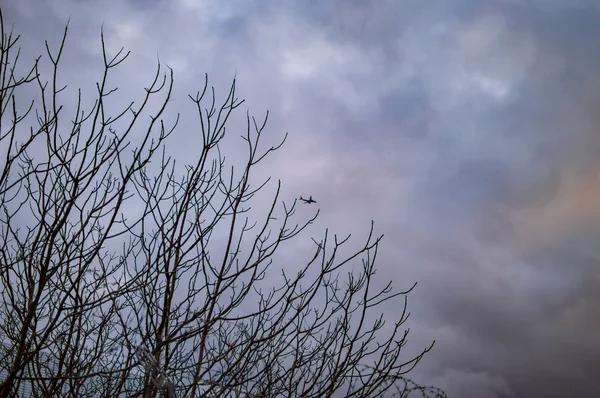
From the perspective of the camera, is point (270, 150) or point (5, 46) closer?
point (5, 46)

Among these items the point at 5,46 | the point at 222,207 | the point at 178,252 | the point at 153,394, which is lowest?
the point at 153,394

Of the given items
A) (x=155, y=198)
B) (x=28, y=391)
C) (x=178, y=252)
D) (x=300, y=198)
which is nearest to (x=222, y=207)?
(x=178, y=252)

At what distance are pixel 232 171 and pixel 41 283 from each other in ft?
5.30

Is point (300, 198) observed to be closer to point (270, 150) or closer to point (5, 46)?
point (270, 150)

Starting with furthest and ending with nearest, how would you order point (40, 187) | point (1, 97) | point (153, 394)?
point (153, 394) → point (40, 187) → point (1, 97)

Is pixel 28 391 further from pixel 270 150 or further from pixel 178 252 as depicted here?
pixel 270 150

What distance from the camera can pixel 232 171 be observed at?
342 centimetres

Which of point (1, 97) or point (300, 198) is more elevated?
point (300, 198)

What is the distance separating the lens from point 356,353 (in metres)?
3.24

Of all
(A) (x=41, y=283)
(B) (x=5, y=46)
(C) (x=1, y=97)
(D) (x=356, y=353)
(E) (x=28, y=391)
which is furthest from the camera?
(E) (x=28, y=391)

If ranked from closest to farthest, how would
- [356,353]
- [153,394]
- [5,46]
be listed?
[5,46], [153,394], [356,353]

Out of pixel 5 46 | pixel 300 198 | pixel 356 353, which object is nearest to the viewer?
pixel 5 46

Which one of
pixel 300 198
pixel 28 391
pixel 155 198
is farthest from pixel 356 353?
pixel 28 391

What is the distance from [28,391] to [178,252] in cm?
222
